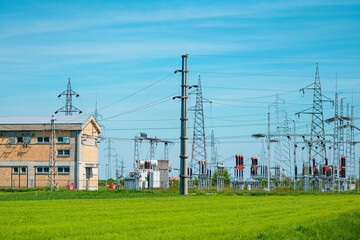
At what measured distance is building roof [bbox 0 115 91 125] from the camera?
66.1 meters

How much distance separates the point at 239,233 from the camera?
633 inches

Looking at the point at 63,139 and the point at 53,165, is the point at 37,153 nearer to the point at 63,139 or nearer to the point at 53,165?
the point at 63,139

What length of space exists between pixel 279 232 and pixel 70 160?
5085 cm

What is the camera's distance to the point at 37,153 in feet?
214

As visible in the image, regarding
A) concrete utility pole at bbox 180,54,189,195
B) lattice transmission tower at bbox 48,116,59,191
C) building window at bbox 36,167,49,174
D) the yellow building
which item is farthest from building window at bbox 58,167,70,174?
concrete utility pole at bbox 180,54,189,195

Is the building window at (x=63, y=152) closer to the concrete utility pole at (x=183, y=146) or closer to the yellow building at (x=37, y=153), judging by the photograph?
the yellow building at (x=37, y=153)

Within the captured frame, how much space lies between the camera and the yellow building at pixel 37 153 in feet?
212

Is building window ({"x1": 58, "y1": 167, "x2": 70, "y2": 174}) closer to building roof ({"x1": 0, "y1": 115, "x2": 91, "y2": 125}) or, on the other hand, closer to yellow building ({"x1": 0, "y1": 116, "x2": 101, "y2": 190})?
yellow building ({"x1": 0, "y1": 116, "x2": 101, "y2": 190})

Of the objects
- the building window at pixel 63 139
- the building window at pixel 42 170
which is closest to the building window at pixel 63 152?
the building window at pixel 63 139

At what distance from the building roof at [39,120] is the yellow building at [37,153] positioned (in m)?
A: 0.26

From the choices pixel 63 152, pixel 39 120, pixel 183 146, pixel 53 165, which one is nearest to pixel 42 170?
pixel 63 152

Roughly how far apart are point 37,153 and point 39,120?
15.0 feet

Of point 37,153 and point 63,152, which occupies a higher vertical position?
point 63,152

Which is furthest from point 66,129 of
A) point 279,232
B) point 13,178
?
point 279,232
